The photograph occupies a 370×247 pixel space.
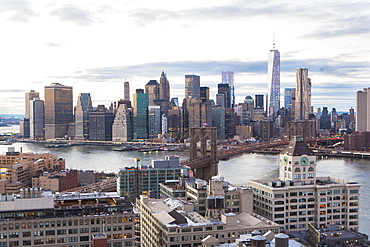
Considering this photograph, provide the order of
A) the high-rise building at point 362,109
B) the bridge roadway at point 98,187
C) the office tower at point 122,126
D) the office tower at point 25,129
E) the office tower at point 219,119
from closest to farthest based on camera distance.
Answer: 1. the bridge roadway at point 98,187
2. the high-rise building at point 362,109
3. the office tower at point 122,126
4. the office tower at point 219,119
5. the office tower at point 25,129

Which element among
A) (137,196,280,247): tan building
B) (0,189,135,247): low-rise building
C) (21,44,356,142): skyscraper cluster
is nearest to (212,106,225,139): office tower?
(21,44,356,142): skyscraper cluster

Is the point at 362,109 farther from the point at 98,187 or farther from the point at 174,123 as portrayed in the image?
the point at 98,187

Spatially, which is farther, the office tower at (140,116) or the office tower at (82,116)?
the office tower at (82,116)

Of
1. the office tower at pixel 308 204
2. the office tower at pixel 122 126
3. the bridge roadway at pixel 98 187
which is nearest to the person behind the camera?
the office tower at pixel 308 204

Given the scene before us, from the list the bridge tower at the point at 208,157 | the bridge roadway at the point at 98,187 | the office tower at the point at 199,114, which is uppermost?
the office tower at the point at 199,114

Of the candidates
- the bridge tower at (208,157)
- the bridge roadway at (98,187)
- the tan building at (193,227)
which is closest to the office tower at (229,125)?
the bridge tower at (208,157)

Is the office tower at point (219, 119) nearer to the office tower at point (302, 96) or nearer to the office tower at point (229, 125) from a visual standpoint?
the office tower at point (229, 125)

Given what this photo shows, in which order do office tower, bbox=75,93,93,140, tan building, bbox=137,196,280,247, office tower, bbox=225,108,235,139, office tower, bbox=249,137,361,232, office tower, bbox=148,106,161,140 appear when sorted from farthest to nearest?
office tower, bbox=75,93,93,140
office tower, bbox=225,108,235,139
office tower, bbox=148,106,161,140
office tower, bbox=249,137,361,232
tan building, bbox=137,196,280,247

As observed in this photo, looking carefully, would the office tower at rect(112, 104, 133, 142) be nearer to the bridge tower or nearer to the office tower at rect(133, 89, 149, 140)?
the office tower at rect(133, 89, 149, 140)
